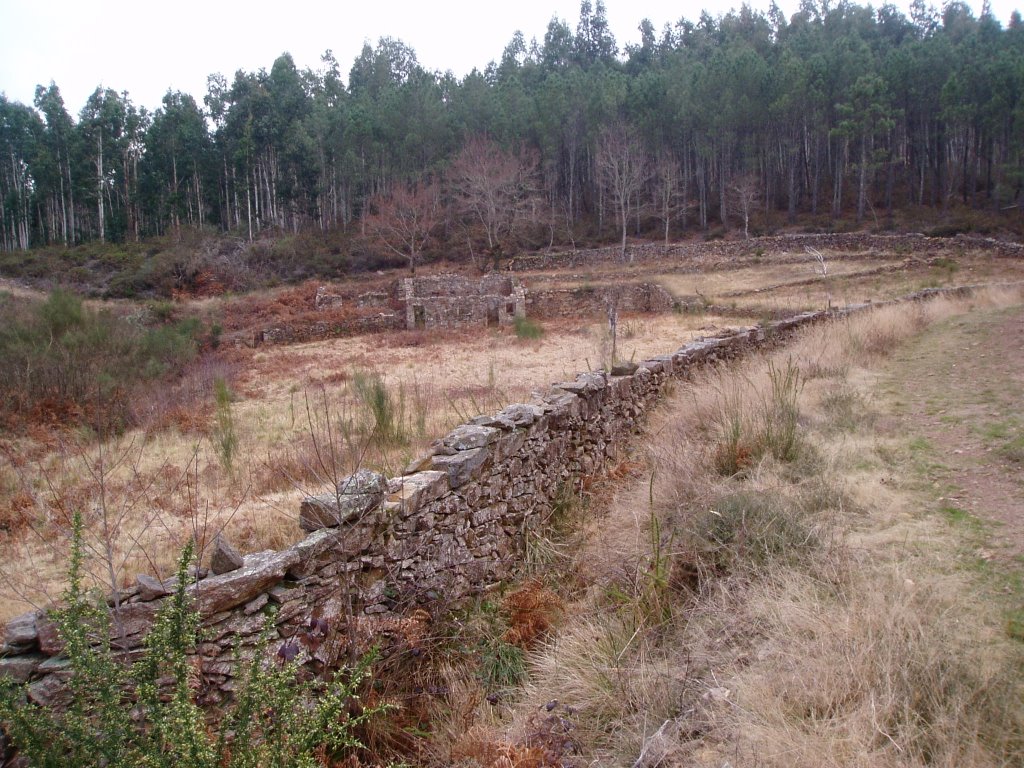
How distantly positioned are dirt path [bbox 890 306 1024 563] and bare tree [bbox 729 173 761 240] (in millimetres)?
31667

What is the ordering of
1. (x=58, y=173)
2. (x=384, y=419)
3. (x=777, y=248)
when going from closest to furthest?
(x=384, y=419) → (x=777, y=248) → (x=58, y=173)

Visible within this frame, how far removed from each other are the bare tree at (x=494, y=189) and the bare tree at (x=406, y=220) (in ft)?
8.05

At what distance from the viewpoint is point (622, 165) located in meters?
44.9

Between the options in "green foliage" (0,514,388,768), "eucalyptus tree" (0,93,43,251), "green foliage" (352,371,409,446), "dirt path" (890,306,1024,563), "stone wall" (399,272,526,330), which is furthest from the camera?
"eucalyptus tree" (0,93,43,251)

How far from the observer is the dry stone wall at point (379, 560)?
10.1 ft

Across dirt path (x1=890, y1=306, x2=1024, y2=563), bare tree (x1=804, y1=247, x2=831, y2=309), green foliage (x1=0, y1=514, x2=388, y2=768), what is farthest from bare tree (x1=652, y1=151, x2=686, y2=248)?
green foliage (x1=0, y1=514, x2=388, y2=768)

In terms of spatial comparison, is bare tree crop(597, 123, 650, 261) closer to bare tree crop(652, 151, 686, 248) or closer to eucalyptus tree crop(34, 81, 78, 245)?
bare tree crop(652, 151, 686, 248)

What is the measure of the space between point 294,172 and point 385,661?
56.1m

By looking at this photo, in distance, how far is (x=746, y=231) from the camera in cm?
4297

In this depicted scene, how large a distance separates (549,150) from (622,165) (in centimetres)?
930

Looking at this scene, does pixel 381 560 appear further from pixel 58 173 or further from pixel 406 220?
pixel 58 173

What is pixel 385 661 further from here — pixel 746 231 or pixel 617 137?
pixel 617 137

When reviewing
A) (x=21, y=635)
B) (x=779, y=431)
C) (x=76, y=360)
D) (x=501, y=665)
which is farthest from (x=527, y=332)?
(x=21, y=635)

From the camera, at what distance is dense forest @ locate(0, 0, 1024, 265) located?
143ft
